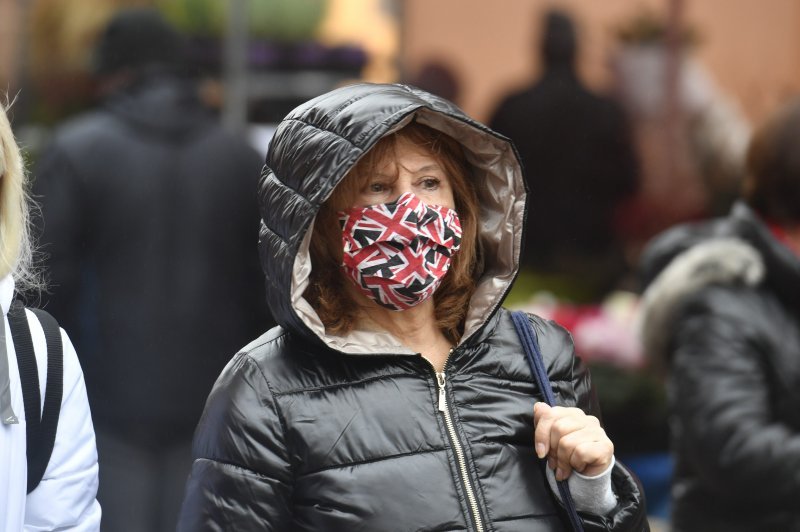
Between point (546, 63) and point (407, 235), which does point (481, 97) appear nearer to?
point (546, 63)

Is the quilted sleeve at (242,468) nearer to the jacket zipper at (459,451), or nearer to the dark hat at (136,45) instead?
the jacket zipper at (459,451)

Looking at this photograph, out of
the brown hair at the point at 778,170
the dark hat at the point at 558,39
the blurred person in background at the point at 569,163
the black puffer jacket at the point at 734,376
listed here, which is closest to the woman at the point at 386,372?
the black puffer jacket at the point at 734,376

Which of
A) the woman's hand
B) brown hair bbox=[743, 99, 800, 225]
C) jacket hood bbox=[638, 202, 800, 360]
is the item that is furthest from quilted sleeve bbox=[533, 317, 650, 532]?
brown hair bbox=[743, 99, 800, 225]

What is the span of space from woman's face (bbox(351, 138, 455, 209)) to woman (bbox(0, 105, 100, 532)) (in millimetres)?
630

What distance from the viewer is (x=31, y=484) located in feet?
8.30

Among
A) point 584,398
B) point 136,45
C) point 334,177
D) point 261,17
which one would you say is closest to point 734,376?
point 584,398

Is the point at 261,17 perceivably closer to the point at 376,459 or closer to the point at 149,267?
the point at 149,267

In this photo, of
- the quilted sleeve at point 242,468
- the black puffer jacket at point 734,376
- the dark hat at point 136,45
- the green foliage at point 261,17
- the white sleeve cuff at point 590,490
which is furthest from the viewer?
the green foliage at point 261,17

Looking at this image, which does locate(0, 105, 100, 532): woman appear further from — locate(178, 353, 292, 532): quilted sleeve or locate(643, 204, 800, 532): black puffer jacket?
locate(643, 204, 800, 532): black puffer jacket

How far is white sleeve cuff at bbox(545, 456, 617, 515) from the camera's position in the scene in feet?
8.41

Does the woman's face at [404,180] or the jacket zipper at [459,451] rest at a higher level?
the woman's face at [404,180]

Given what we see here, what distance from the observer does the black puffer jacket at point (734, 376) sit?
3691 mm

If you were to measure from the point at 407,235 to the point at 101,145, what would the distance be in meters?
2.31

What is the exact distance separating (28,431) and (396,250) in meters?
0.74
